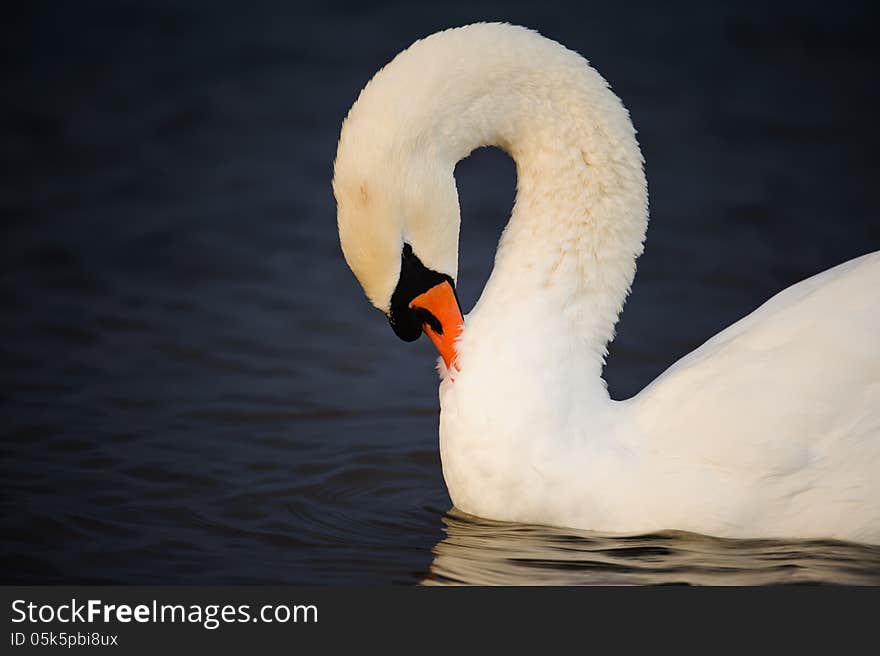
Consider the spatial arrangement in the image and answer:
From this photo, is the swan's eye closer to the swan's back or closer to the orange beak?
the orange beak

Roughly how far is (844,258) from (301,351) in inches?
132

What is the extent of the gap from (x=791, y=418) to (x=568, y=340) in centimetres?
76

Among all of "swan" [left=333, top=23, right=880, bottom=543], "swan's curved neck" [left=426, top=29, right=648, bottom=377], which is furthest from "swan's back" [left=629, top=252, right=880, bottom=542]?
"swan's curved neck" [left=426, top=29, right=648, bottom=377]

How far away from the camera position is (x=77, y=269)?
813cm

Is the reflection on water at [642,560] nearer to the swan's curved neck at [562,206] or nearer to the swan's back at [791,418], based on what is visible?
the swan's back at [791,418]

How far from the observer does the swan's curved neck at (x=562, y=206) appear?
15.3ft

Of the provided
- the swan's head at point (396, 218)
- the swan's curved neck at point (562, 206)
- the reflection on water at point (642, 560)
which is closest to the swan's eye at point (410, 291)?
the swan's head at point (396, 218)

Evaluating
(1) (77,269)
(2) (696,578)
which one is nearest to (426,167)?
(2) (696,578)

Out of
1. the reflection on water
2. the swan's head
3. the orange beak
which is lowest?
the reflection on water

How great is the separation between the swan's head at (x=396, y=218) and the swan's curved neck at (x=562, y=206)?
10.2 inches

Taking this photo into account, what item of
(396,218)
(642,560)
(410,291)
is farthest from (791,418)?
(396,218)

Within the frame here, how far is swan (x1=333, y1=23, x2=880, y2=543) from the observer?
4320 mm

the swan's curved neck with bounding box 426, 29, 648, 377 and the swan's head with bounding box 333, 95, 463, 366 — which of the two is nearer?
the swan's head with bounding box 333, 95, 463, 366

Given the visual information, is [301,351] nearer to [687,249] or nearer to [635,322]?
[635,322]
